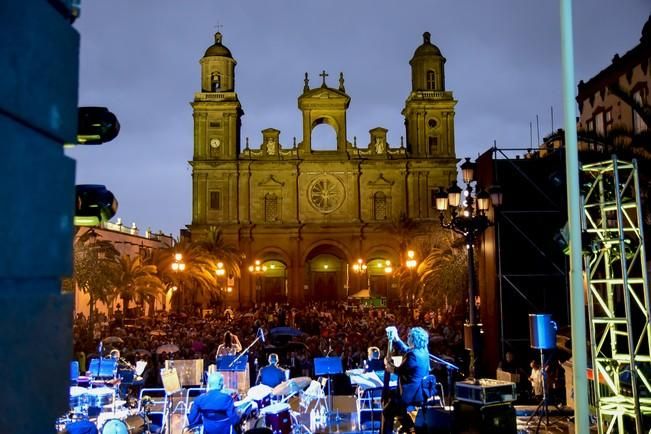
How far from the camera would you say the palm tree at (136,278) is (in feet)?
106

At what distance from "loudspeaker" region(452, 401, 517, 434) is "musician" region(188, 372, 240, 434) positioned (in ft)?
9.32

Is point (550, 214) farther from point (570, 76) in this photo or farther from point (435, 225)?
point (435, 225)

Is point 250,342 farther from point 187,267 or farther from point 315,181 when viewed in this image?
point 315,181

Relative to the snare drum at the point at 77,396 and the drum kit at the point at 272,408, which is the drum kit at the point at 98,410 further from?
the drum kit at the point at 272,408

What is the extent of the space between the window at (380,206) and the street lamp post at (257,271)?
34.9 ft

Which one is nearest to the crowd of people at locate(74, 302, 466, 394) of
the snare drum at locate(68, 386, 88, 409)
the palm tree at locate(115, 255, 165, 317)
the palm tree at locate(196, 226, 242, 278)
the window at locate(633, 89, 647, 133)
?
the snare drum at locate(68, 386, 88, 409)

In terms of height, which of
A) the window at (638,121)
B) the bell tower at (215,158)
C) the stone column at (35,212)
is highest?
the bell tower at (215,158)

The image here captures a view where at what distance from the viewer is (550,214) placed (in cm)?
1930

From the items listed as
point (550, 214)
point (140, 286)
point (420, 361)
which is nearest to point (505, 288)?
point (550, 214)

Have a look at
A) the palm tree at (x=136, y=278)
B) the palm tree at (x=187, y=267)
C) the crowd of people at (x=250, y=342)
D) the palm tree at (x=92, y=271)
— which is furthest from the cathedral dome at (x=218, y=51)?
the crowd of people at (x=250, y=342)

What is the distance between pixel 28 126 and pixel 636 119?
71.0ft

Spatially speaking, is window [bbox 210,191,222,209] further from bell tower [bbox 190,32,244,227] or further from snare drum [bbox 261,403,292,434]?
snare drum [bbox 261,403,292,434]

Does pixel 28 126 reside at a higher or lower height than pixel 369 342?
higher

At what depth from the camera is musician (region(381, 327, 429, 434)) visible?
8.38m
